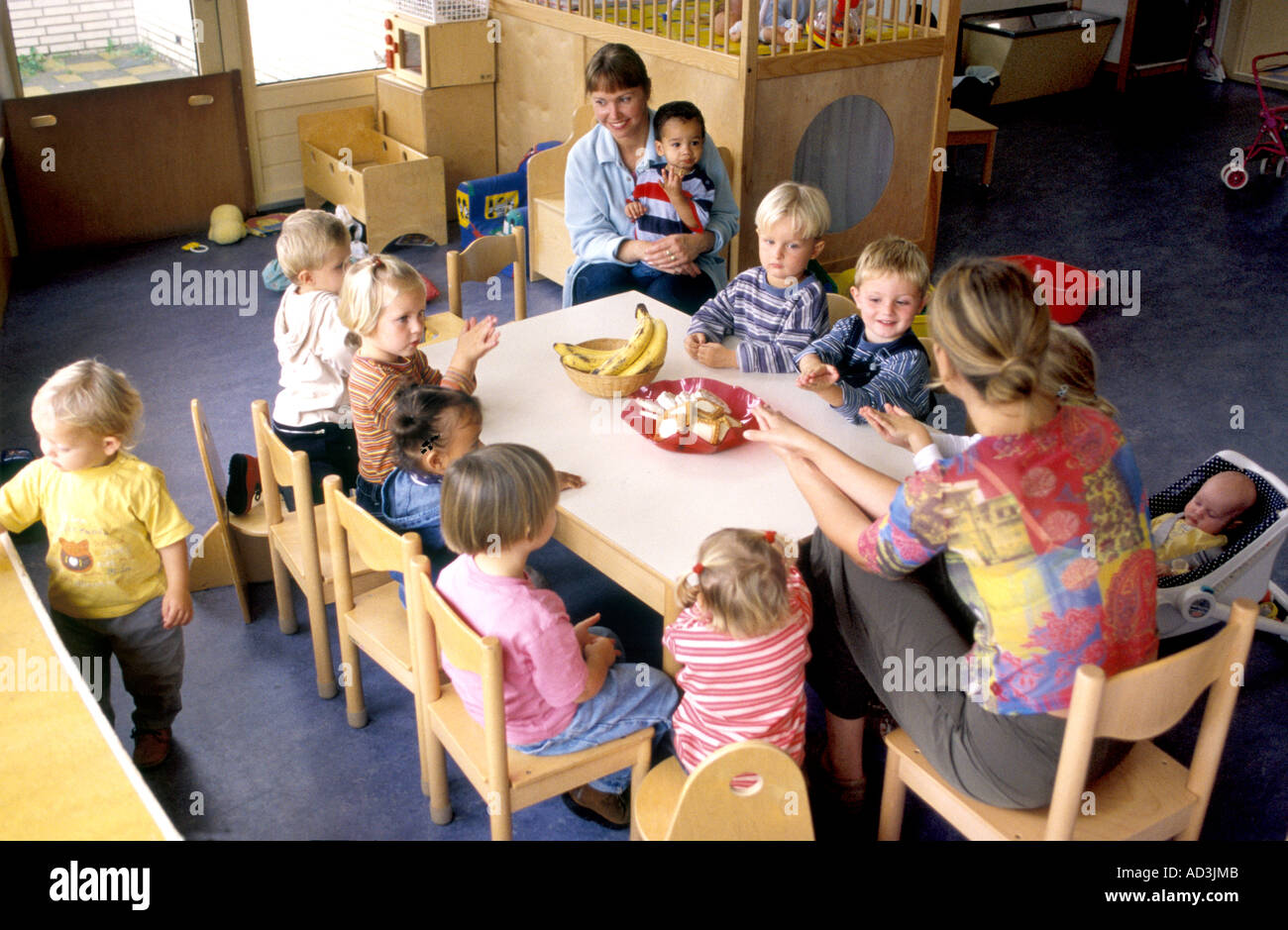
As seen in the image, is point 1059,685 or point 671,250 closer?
point 1059,685

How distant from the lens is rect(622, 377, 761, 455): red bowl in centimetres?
249

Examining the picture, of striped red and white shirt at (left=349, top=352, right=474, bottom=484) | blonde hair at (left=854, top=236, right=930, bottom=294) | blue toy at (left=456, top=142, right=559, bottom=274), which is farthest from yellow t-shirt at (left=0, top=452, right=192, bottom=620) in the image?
blue toy at (left=456, top=142, right=559, bottom=274)

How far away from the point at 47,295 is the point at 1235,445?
15.4ft

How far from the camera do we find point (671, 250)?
3707mm

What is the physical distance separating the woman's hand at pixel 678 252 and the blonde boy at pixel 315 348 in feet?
3.46

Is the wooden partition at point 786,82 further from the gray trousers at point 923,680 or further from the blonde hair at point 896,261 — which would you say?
the gray trousers at point 923,680

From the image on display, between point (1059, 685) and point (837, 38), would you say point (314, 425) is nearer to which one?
point (1059, 685)

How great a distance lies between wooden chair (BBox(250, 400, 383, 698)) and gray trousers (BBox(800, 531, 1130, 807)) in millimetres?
1036

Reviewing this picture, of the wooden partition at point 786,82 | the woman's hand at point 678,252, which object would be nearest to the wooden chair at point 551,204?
the wooden partition at point 786,82

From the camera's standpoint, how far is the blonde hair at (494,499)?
1.98 m

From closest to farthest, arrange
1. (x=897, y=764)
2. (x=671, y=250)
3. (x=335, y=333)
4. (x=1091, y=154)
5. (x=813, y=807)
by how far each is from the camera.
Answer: (x=897, y=764)
(x=813, y=807)
(x=335, y=333)
(x=671, y=250)
(x=1091, y=154)

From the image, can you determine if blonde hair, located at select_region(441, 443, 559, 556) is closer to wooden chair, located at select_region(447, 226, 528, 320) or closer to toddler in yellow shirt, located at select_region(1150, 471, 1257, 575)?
wooden chair, located at select_region(447, 226, 528, 320)

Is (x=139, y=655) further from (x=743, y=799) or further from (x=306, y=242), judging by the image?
(x=743, y=799)

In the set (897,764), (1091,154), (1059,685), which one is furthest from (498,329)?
(1091,154)
